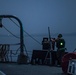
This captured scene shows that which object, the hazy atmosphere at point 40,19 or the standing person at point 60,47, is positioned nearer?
the standing person at point 60,47

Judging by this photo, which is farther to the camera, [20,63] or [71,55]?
[20,63]

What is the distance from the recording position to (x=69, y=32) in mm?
11414

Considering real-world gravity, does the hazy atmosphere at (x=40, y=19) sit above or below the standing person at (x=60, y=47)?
above

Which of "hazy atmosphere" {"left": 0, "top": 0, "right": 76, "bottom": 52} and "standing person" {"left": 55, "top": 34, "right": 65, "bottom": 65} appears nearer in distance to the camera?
"standing person" {"left": 55, "top": 34, "right": 65, "bottom": 65}

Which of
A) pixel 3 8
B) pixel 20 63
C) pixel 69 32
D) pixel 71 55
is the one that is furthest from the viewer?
pixel 3 8

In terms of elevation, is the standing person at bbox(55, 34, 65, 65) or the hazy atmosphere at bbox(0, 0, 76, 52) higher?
the hazy atmosphere at bbox(0, 0, 76, 52)

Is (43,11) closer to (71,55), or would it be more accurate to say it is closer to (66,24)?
(66,24)

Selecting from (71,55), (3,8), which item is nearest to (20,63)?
(3,8)

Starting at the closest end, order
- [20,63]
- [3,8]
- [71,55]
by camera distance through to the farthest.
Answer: [71,55] < [20,63] < [3,8]

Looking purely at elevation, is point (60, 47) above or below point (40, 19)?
below

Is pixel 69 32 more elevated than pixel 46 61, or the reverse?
pixel 69 32

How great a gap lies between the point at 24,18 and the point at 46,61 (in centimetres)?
240

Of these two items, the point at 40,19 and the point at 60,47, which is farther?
the point at 40,19

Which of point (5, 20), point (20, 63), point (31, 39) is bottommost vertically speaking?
point (20, 63)
